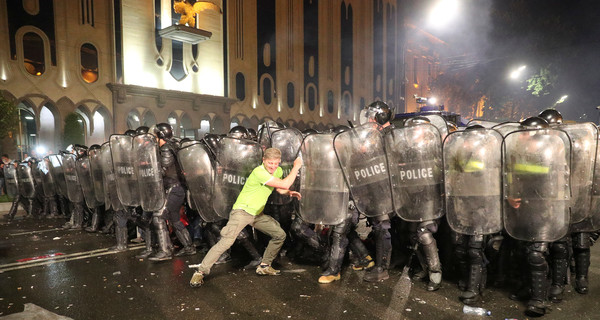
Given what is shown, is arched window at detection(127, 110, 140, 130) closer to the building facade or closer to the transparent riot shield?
the building facade

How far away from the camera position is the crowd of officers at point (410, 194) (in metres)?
3.65

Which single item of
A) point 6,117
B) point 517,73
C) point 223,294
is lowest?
point 223,294

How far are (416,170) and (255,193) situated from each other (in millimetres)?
1794

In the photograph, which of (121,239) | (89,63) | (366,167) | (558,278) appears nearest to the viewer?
(558,278)

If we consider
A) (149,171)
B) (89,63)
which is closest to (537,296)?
(149,171)

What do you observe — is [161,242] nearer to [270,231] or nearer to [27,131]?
[270,231]

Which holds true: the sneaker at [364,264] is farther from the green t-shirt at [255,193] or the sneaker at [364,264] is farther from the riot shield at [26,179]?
the riot shield at [26,179]

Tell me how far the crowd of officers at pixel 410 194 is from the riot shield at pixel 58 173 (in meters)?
2.78

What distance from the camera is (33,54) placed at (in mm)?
15445

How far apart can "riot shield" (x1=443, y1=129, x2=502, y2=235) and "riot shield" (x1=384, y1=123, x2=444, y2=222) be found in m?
0.15

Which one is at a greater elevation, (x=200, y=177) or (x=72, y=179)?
(x=200, y=177)

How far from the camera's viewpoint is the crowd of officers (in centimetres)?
365

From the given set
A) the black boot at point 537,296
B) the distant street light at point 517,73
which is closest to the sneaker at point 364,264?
the black boot at point 537,296

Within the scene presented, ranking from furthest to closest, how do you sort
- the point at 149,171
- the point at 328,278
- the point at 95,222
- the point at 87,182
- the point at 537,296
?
1. the point at 95,222
2. the point at 87,182
3. the point at 149,171
4. the point at 328,278
5. the point at 537,296
